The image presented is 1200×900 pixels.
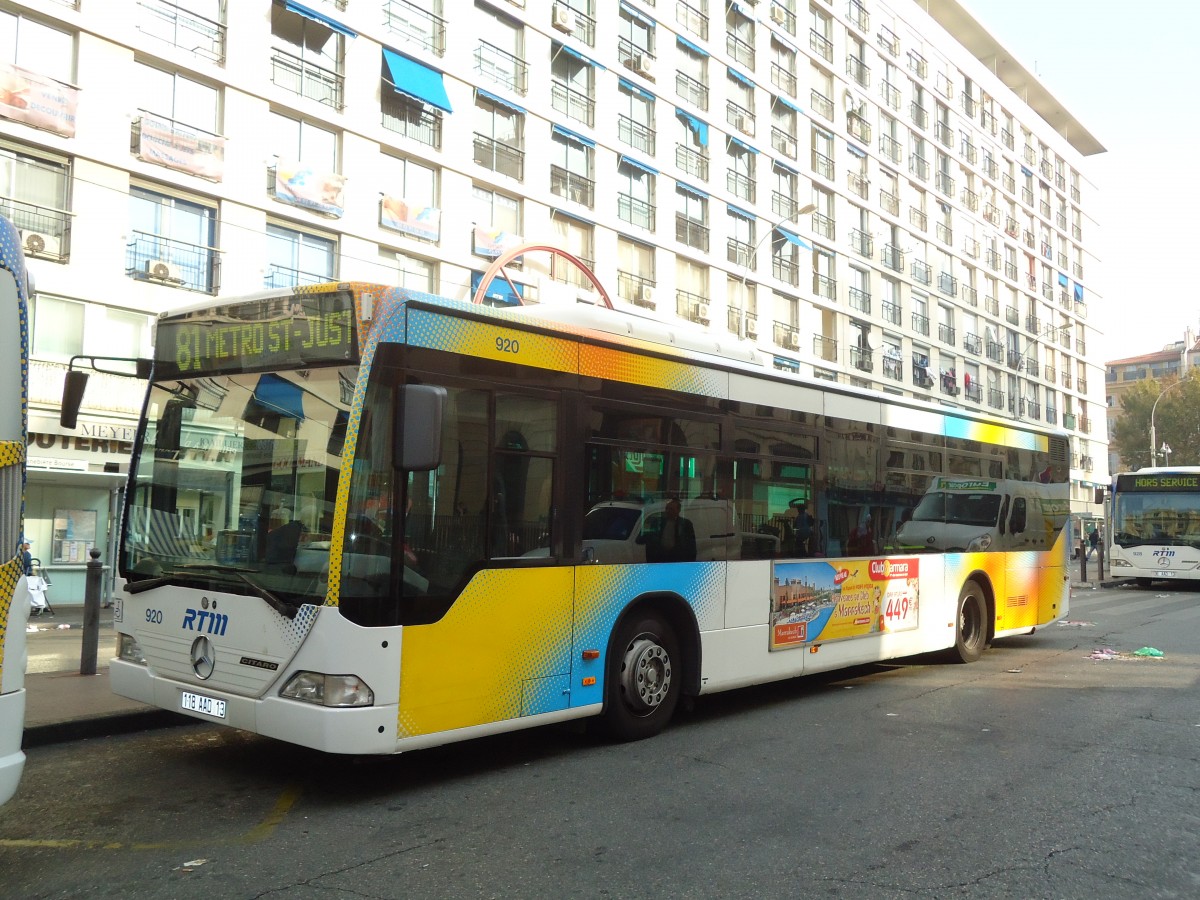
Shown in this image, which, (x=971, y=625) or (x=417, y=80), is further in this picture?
(x=417, y=80)

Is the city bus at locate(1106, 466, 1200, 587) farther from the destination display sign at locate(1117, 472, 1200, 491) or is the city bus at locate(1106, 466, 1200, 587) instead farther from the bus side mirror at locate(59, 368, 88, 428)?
the bus side mirror at locate(59, 368, 88, 428)

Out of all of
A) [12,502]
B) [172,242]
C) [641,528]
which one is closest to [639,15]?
[172,242]

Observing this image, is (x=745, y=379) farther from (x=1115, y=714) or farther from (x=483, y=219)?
(x=483, y=219)

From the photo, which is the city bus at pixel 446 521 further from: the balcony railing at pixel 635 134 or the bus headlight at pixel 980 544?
the balcony railing at pixel 635 134

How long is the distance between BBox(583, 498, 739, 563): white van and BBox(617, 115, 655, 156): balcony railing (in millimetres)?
25154

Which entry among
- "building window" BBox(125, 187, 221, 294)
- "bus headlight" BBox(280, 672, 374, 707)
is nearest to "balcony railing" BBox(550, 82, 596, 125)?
"building window" BBox(125, 187, 221, 294)

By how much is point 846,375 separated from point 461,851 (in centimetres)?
3813

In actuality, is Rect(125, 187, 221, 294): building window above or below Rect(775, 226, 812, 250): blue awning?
below

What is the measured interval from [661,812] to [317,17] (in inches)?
891

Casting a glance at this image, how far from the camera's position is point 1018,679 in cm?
1041

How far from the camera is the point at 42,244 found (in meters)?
19.2

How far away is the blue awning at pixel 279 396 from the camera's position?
5898 millimetres

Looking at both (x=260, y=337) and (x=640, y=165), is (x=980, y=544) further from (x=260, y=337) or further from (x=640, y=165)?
(x=640, y=165)

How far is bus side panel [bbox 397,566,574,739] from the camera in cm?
580
